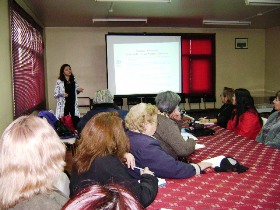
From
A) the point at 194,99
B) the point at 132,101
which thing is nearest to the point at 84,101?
the point at 132,101

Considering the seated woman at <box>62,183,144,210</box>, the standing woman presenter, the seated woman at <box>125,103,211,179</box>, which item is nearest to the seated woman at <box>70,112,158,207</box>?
the seated woman at <box>125,103,211,179</box>

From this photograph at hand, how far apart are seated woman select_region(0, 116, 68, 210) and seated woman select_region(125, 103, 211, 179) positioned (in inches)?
39.5

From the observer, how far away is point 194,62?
9.35m

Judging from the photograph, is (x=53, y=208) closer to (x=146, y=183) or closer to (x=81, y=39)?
(x=146, y=183)

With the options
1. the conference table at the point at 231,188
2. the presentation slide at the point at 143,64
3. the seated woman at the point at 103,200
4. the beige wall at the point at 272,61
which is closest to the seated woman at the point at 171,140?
the conference table at the point at 231,188

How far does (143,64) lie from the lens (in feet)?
28.5

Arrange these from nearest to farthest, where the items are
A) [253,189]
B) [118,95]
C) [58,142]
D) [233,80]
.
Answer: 1. [58,142]
2. [253,189]
3. [118,95]
4. [233,80]

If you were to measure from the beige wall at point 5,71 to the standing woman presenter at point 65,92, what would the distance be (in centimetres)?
244

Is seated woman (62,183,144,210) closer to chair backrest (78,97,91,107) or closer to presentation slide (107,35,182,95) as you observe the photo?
presentation slide (107,35,182,95)

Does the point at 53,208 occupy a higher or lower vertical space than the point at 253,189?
higher

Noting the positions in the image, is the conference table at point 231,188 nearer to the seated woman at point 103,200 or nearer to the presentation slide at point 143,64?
the seated woman at point 103,200

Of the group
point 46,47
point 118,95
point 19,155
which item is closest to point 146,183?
point 19,155

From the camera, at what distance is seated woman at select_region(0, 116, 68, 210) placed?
4.17 feet

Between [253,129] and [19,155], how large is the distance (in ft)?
11.3
